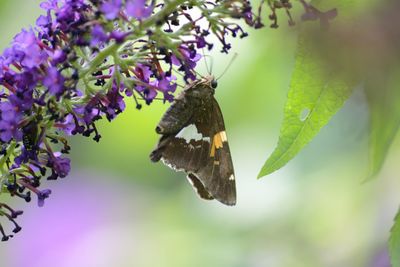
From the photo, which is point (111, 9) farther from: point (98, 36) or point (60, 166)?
point (60, 166)

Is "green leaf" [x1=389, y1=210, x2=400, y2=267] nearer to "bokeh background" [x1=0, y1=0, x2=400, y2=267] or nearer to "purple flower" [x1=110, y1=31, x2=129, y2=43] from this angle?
"bokeh background" [x1=0, y1=0, x2=400, y2=267]

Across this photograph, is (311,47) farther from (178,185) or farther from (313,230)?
(178,185)

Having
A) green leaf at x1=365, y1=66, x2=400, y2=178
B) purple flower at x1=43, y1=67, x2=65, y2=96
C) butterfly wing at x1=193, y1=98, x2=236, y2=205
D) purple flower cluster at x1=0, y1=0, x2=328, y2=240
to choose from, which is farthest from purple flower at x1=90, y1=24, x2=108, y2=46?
butterfly wing at x1=193, y1=98, x2=236, y2=205

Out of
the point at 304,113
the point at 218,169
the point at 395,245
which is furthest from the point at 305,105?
the point at 218,169

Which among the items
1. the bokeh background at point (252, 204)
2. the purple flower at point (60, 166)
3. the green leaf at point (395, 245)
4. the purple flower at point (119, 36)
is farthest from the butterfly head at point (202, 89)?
the green leaf at point (395, 245)

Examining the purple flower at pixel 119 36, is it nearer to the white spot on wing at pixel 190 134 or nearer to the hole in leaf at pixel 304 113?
the hole in leaf at pixel 304 113

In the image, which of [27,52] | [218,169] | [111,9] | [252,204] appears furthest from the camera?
[252,204]

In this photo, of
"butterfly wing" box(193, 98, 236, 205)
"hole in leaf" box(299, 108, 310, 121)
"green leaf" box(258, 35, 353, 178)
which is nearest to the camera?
"green leaf" box(258, 35, 353, 178)
